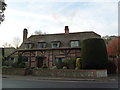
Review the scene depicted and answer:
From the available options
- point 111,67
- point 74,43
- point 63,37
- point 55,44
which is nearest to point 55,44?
point 55,44

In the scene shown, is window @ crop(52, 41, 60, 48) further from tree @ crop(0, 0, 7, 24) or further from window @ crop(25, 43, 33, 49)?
tree @ crop(0, 0, 7, 24)

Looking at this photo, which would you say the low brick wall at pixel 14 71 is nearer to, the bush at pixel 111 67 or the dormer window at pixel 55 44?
the dormer window at pixel 55 44

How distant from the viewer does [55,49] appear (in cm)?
2741

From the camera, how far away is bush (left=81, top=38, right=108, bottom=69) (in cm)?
1872

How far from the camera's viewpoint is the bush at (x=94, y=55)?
61.4ft

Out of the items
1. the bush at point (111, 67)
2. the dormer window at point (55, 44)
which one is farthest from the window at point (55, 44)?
the bush at point (111, 67)

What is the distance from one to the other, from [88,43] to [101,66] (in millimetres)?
3625

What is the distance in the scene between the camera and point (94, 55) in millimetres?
18984

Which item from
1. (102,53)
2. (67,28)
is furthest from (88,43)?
(67,28)

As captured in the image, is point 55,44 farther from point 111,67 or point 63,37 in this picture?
point 111,67

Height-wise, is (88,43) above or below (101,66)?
above

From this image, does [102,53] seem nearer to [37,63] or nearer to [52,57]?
[52,57]

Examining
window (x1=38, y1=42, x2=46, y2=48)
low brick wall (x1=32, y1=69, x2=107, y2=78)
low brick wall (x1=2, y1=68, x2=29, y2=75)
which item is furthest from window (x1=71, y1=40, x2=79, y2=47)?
low brick wall (x1=2, y1=68, x2=29, y2=75)

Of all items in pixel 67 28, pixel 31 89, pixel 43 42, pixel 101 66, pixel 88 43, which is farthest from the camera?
pixel 67 28
